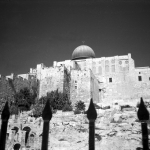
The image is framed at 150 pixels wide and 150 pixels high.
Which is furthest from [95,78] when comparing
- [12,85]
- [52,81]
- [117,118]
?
[117,118]

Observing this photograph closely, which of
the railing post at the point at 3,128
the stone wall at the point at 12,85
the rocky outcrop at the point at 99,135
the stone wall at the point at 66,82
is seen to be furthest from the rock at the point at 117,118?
the stone wall at the point at 12,85

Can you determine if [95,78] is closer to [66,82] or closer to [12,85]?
[66,82]

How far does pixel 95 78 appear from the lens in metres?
39.3

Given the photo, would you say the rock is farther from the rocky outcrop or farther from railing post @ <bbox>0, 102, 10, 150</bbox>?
railing post @ <bbox>0, 102, 10, 150</bbox>

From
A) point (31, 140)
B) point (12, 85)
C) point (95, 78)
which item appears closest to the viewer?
point (31, 140)

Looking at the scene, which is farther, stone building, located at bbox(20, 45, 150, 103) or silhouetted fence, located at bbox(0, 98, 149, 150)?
stone building, located at bbox(20, 45, 150, 103)

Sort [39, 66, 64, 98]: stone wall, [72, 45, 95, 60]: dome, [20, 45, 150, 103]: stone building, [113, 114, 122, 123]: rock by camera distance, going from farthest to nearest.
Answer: [72, 45, 95, 60]: dome → [20, 45, 150, 103]: stone building → [39, 66, 64, 98]: stone wall → [113, 114, 122, 123]: rock

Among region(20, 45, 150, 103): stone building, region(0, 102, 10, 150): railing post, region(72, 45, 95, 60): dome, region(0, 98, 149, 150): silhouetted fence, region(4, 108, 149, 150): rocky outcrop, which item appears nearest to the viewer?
region(0, 98, 149, 150): silhouetted fence

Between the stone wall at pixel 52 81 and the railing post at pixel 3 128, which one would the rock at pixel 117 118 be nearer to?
the stone wall at pixel 52 81

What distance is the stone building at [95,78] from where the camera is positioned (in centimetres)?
3431

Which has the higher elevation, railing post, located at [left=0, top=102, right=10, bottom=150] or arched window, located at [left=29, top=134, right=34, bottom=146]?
railing post, located at [left=0, top=102, right=10, bottom=150]

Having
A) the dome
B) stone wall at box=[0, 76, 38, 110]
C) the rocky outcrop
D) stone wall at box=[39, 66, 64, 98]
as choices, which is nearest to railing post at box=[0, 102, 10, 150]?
the rocky outcrop

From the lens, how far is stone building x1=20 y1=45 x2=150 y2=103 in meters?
34.3

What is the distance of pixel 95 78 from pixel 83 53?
969 centimetres
